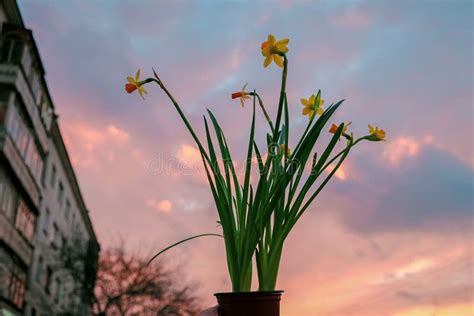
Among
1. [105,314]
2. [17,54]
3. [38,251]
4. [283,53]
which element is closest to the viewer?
[283,53]

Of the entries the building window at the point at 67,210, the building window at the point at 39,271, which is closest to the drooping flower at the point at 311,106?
the building window at the point at 39,271

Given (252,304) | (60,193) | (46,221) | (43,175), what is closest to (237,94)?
(252,304)

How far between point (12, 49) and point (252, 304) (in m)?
19.3


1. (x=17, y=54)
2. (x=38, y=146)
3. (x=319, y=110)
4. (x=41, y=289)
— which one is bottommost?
(x=319, y=110)

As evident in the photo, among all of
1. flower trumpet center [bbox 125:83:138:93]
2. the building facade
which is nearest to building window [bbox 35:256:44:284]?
the building facade

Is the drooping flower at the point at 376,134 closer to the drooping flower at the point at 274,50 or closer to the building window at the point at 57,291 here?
the drooping flower at the point at 274,50

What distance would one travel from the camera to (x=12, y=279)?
766 inches

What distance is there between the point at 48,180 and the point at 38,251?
3.92 m

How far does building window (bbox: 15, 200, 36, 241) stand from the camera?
20078mm

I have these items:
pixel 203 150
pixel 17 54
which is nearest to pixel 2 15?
pixel 17 54

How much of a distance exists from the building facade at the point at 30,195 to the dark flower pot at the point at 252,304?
16997mm

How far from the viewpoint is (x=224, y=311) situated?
1626mm

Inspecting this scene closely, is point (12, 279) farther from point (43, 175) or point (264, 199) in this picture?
point (264, 199)

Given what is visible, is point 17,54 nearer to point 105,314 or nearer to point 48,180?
point 48,180
